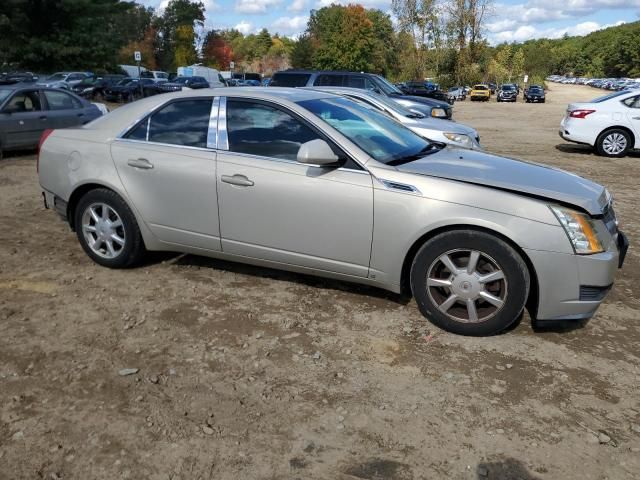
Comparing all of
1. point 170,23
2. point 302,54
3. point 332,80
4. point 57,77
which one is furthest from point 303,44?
point 332,80

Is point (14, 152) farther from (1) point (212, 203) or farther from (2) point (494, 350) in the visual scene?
(2) point (494, 350)

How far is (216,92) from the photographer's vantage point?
14.9 ft

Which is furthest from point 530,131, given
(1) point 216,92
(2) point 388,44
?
(2) point 388,44

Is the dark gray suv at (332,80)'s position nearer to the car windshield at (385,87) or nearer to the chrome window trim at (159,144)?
the car windshield at (385,87)

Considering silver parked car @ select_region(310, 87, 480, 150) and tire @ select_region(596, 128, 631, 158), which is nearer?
silver parked car @ select_region(310, 87, 480, 150)

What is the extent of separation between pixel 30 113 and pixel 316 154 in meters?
9.50

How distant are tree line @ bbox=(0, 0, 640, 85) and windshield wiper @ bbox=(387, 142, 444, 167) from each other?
1402 inches

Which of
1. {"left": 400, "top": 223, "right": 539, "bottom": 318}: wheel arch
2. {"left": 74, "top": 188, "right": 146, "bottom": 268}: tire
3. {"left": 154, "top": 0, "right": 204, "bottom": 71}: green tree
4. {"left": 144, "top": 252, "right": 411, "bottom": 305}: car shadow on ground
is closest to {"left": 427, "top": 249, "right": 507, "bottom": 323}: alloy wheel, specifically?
{"left": 400, "top": 223, "right": 539, "bottom": 318}: wheel arch

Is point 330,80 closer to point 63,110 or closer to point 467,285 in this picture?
point 63,110

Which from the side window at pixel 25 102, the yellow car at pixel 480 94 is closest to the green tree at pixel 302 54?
the yellow car at pixel 480 94

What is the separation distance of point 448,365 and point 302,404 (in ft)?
3.19

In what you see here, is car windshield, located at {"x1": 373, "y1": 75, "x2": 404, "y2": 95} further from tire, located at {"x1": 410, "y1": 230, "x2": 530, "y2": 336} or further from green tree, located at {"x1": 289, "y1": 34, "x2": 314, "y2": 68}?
green tree, located at {"x1": 289, "y1": 34, "x2": 314, "y2": 68}

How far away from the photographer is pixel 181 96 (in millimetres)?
4613

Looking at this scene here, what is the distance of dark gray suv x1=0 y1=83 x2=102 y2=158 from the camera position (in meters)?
10.9
